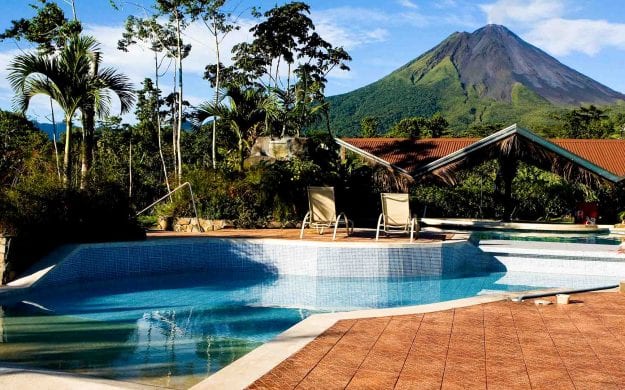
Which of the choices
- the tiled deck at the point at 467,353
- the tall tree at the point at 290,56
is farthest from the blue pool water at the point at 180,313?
the tall tree at the point at 290,56

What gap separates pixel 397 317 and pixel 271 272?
4809 millimetres

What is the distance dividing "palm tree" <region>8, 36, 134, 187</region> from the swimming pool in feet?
9.29

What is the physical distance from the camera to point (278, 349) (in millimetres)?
4324

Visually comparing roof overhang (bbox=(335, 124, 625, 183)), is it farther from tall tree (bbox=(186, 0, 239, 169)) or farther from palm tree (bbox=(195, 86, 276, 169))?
tall tree (bbox=(186, 0, 239, 169))

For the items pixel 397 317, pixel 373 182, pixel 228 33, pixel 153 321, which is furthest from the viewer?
pixel 228 33

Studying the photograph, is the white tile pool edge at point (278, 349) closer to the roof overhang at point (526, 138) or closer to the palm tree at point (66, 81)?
the palm tree at point (66, 81)

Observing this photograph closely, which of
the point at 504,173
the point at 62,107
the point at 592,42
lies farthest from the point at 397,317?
the point at 592,42

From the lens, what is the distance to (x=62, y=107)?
36.9ft

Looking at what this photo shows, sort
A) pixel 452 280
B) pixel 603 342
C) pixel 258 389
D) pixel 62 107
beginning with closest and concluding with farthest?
pixel 258 389
pixel 603 342
pixel 452 280
pixel 62 107

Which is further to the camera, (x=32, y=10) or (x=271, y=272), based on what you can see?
(x=32, y=10)

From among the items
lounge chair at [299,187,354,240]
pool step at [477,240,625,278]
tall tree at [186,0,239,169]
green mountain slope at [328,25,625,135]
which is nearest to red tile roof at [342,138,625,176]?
tall tree at [186,0,239,169]

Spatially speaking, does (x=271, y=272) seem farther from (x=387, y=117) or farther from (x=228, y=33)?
(x=387, y=117)

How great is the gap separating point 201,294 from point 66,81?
5514mm

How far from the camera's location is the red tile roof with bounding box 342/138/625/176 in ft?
67.6
